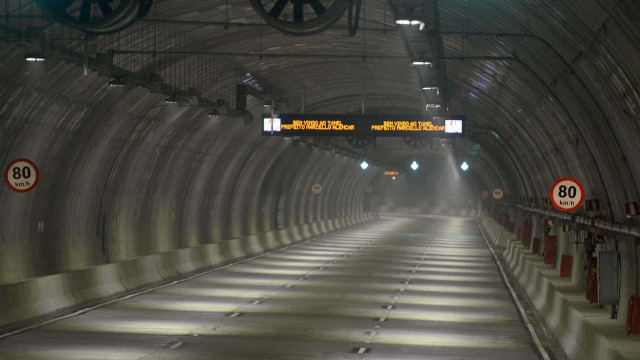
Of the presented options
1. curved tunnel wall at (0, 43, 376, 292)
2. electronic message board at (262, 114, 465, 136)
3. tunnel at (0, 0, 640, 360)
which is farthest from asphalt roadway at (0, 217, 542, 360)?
electronic message board at (262, 114, 465, 136)

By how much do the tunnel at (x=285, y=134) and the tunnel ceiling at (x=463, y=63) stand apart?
0.26ft

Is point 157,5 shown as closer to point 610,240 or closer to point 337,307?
point 337,307

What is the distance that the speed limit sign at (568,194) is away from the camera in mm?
23672

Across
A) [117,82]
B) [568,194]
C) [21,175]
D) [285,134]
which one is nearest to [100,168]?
[285,134]

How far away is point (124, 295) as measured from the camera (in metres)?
29.8

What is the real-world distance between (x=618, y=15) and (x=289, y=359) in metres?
8.29

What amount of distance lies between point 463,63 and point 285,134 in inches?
267

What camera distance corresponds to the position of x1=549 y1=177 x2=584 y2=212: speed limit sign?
2367 centimetres

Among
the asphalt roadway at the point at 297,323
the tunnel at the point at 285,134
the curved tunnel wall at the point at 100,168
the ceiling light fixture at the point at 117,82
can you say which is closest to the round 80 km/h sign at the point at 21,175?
the tunnel at the point at 285,134

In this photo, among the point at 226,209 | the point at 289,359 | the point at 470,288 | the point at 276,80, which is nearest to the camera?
the point at 289,359

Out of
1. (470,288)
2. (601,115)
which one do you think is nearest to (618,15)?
(601,115)

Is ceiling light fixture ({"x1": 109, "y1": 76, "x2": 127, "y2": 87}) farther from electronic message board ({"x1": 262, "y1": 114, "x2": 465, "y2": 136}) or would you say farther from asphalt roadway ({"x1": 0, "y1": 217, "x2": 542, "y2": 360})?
electronic message board ({"x1": 262, "y1": 114, "x2": 465, "y2": 136})

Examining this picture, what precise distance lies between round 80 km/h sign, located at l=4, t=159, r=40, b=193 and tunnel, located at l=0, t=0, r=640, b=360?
0.05 meters

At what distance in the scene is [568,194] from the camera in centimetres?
2380
